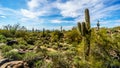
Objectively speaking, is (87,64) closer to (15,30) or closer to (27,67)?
(27,67)

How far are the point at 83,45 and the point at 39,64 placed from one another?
4583 mm

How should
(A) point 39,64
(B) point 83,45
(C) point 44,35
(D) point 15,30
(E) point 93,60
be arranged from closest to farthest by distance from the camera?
1. (E) point 93,60
2. (A) point 39,64
3. (B) point 83,45
4. (D) point 15,30
5. (C) point 44,35

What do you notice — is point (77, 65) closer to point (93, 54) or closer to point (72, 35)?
point (93, 54)

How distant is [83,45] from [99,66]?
12.4 ft

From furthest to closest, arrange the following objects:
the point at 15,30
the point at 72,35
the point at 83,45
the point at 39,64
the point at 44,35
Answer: the point at 44,35
the point at 15,30
the point at 72,35
the point at 83,45
the point at 39,64

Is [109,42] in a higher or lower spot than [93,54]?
higher

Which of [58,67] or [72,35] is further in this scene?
[72,35]

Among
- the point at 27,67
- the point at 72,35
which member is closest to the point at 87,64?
the point at 27,67

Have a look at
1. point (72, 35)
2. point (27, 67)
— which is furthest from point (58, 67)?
point (72, 35)

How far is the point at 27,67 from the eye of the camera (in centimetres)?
1377

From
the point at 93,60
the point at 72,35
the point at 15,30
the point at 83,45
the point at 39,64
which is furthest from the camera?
the point at 15,30

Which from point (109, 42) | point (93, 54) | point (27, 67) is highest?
point (109, 42)

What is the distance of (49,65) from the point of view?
1320 cm

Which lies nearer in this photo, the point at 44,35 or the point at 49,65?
the point at 49,65
